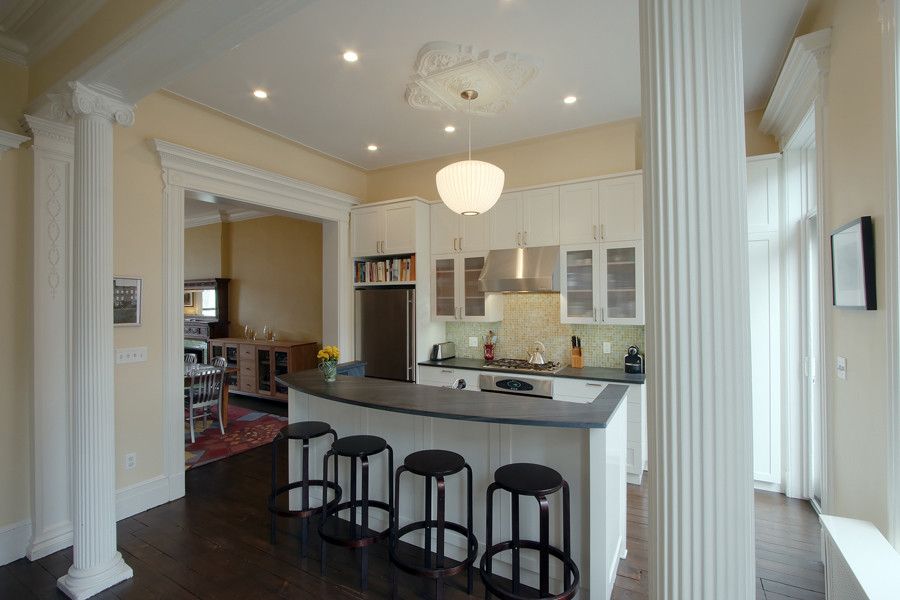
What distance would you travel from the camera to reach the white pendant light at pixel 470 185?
9.32 feet

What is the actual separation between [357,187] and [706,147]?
4930 millimetres

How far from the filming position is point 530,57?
285cm

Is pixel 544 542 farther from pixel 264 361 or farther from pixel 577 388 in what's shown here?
pixel 264 361

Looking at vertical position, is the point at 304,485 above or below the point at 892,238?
below

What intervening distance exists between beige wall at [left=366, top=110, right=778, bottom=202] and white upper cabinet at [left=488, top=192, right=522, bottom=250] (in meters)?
0.33

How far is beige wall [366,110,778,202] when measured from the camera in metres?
3.94

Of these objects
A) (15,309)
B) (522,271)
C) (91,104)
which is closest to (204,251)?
(15,309)

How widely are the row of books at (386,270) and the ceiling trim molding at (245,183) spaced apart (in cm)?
Answer: 65

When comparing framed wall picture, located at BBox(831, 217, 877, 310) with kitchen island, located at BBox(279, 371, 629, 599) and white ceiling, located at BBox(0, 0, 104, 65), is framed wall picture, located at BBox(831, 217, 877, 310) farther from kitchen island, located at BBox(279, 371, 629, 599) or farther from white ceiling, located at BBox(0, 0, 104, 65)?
white ceiling, located at BBox(0, 0, 104, 65)

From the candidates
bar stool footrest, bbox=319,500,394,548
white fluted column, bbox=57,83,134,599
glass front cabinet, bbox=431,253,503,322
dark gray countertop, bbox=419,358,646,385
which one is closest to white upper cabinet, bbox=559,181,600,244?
glass front cabinet, bbox=431,253,503,322

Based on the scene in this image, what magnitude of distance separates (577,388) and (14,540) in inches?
162

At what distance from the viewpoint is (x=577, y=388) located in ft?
12.4

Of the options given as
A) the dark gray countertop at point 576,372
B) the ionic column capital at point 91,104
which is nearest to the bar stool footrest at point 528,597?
the dark gray countertop at point 576,372

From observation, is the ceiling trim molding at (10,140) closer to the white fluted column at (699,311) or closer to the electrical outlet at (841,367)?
the white fluted column at (699,311)
